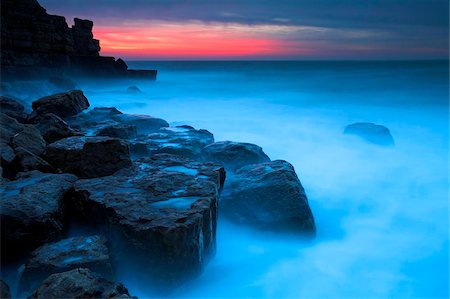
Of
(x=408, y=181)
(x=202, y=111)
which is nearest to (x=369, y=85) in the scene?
(x=202, y=111)

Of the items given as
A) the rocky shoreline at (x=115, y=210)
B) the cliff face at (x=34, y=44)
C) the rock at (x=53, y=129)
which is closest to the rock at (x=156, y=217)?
the rocky shoreline at (x=115, y=210)

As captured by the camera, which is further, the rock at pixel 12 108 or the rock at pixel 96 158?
the rock at pixel 12 108

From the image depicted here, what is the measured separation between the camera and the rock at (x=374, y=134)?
27.6 feet

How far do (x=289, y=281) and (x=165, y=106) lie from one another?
40.6 feet

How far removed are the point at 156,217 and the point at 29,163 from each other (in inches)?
75.1

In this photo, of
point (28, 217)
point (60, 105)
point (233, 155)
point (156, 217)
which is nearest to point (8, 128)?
point (28, 217)

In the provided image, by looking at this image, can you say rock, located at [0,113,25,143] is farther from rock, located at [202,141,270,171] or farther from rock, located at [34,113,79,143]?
rock, located at [202,141,270,171]

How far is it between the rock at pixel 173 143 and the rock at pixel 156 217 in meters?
1.62

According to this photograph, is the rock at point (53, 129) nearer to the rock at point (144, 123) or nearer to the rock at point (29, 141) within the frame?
the rock at point (29, 141)

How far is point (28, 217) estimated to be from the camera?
103 inches

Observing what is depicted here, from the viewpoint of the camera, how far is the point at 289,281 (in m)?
3.44

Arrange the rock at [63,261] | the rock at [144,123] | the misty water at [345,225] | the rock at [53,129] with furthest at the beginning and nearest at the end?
the rock at [144,123] < the rock at [53,129] < the misty water at [345,225] < the rock at [63,261]

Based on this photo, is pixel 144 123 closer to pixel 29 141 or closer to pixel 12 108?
pixel 12 108

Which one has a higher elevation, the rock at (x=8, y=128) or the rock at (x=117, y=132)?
the rock at (x=8, y=128)
